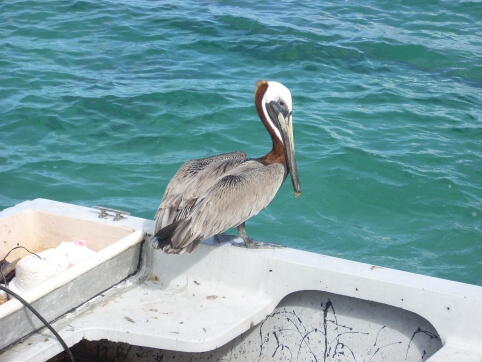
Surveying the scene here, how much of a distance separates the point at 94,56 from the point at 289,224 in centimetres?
433

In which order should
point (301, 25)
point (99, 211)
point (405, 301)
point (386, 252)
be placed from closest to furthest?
1. point (405, 301)
2. point (99, 211)
3. point (386, 252)
4. point (301, 25)

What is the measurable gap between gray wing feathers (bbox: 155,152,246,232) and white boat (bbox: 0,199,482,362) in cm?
17

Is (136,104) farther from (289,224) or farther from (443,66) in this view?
(443,66)

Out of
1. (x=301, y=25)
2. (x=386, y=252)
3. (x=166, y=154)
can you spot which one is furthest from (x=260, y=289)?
(x=301, y=25)

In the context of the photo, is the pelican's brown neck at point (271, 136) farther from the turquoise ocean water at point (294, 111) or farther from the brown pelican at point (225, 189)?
the turquoise ocean water at point (294, 111)

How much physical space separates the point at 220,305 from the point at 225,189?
0.63 m

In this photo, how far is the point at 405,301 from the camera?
3.43 m

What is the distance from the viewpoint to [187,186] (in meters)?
4.05

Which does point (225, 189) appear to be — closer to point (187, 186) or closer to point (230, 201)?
point (230, 201)

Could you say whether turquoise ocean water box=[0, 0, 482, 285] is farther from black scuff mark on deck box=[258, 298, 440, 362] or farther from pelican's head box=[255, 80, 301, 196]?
black scuff mark on deck box=[258, 298, 440, 362]

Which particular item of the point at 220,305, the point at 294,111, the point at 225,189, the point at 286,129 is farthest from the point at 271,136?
the point at 294,111

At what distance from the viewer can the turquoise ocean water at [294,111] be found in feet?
22.1

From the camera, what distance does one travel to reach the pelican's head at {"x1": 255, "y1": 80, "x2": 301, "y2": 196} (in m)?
4.45

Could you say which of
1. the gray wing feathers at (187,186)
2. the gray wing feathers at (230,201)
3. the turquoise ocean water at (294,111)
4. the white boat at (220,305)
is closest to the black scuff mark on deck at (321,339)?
the white boat at (220,305)
